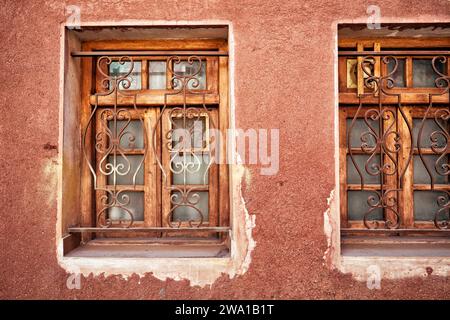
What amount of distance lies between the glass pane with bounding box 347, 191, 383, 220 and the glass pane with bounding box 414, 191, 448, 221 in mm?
323

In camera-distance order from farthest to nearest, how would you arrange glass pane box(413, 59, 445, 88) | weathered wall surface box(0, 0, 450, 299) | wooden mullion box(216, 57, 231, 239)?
glass pane box(413, 59, 445, 88), wooden mullion box(216, 57, 231, 239), weathered wall surface box(0, 0, 450, 299)

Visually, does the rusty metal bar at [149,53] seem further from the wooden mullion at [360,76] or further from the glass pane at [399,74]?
the glass pane at [399,74]

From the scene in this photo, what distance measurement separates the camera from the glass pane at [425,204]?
267cm

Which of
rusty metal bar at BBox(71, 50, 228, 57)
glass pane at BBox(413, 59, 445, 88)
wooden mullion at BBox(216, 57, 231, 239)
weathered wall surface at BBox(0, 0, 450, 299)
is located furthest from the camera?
glass pane at BBox(413, 59, 445, 88)

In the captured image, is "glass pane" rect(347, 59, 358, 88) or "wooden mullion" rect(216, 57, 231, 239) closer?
"wooden mullion" rect(216, 57, 231, 239)

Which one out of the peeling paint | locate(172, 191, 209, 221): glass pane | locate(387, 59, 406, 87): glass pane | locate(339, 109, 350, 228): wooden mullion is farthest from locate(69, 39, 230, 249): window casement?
locate(387, 59, 406, 87): glass pane

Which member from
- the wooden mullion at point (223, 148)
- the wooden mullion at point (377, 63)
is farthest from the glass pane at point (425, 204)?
the wooden mullion at point (223, 148)

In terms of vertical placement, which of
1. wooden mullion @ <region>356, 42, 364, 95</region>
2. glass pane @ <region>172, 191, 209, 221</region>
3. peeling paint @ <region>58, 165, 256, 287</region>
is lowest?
peeling paint @ <region>58, 165, 256, 287</region>

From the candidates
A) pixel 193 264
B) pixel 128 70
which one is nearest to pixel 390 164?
pixel 193 264

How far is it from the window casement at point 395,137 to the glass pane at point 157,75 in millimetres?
1543

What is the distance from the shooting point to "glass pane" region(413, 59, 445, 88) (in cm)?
270

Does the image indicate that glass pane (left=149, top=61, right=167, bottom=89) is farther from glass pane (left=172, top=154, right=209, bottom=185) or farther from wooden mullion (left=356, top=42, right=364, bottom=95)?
wooden mullion (left=356, top=42, right=364, bottom=95)

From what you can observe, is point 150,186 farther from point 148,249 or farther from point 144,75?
point 144,75

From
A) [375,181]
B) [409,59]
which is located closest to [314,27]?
[409,59]
